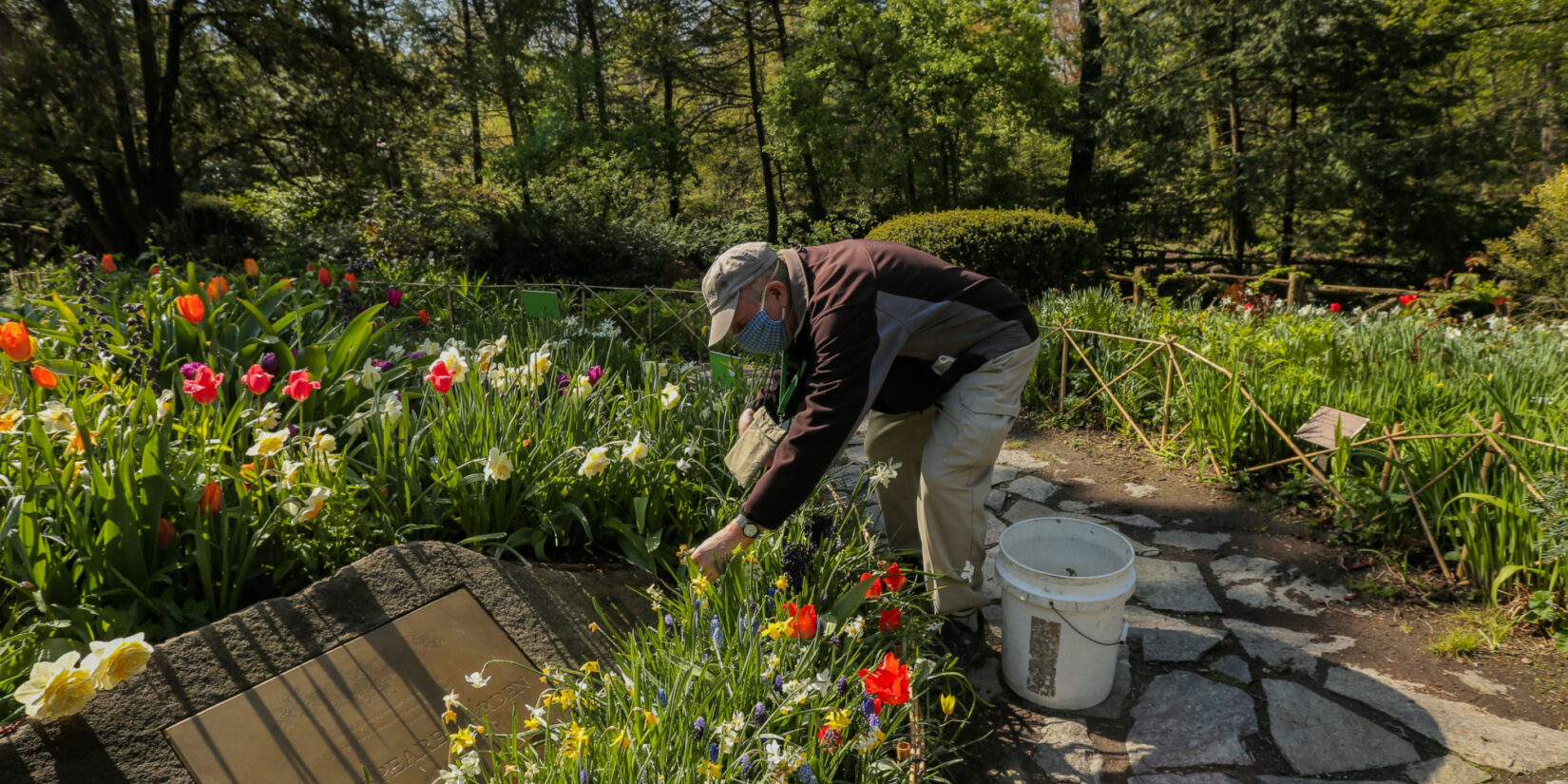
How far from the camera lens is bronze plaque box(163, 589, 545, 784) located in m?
1.61

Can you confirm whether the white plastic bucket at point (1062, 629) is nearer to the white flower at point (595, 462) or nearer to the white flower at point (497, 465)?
the white flower at point (595, 462)

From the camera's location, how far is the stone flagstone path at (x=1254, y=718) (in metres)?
2.12

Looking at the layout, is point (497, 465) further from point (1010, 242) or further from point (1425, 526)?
point (1010, 242)

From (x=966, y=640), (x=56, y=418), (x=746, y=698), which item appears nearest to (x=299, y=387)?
(x=56, y=418)

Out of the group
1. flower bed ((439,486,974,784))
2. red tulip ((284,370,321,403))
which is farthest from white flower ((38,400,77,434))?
flower bed ((439,486,974,784))

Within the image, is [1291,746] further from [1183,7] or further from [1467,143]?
[1183,7]

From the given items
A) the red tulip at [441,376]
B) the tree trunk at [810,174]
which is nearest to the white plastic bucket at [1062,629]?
the red tulip at [441,376]

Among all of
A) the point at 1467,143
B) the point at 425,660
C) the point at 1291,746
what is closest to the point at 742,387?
the point at 425,660

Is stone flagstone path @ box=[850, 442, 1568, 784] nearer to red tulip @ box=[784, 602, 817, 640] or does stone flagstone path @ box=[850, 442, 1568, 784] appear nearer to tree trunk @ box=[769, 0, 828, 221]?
red tulip @ box=[784, 602, 817, 640]

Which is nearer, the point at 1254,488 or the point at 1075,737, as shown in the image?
the point at 1075,737

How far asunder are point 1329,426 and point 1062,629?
6.15 ft

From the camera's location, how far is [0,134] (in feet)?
24.0

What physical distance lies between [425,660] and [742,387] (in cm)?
172

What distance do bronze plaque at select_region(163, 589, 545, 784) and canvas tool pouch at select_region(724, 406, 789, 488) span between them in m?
0.84
